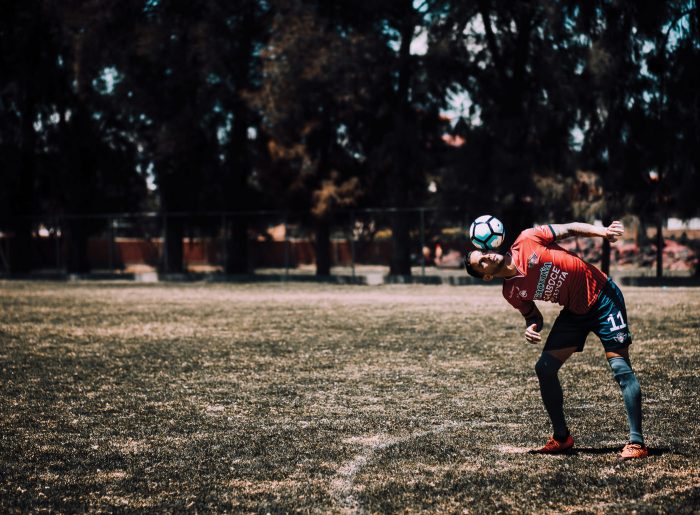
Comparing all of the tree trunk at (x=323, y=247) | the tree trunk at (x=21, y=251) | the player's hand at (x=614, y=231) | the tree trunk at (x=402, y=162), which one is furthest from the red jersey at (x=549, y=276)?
the tree trunk at (x=21, y=251)

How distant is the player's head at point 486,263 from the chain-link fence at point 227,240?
2675 centimetres

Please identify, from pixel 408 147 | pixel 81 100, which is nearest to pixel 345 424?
pixel 408 147

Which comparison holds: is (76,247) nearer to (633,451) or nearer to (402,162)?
(402,162)

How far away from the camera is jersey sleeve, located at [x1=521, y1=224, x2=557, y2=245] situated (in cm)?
587

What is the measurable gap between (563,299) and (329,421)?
99.0 inches

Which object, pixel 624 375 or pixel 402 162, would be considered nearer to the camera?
pixel 624 375

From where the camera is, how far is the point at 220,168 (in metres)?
41.0

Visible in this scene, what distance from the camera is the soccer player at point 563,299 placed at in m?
5.78

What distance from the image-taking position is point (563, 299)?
234 inches

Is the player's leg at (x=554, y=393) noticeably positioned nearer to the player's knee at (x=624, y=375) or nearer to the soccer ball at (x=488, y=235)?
the player's knee at (x=624, y=375)

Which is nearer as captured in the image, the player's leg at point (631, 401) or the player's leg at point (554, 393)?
the player's leg at point (631, 401)

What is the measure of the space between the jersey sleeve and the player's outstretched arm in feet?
0.08

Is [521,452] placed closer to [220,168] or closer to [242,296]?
[242,296]

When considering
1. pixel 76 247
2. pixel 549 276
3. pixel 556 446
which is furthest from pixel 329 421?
pixel 76 247
